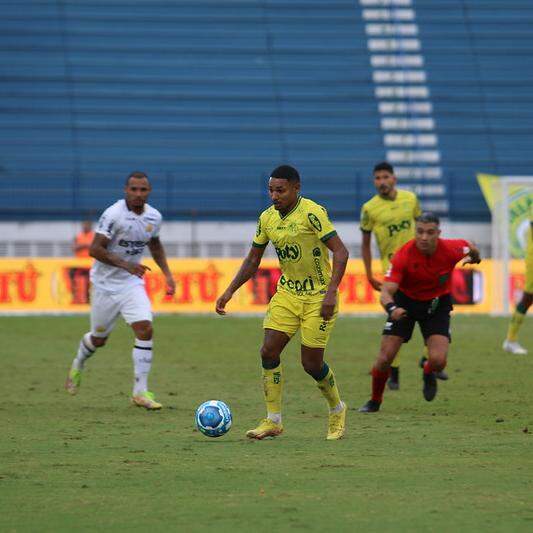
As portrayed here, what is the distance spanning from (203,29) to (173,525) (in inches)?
1158

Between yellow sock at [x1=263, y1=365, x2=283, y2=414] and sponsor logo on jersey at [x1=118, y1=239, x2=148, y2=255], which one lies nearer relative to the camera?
yellow sock at [x1=263, y1=365, x2=283, y2=414]

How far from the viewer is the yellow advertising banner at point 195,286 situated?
25.6m

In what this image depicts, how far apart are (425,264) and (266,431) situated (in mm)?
2310

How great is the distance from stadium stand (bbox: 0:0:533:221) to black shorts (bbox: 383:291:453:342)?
61.3 feet

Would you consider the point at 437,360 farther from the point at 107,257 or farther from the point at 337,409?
the point at 107,257

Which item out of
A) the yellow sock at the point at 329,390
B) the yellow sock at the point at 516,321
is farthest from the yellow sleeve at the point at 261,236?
the yellow sock at the point at 516,321

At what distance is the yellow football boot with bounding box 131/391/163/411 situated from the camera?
11354 millimetres

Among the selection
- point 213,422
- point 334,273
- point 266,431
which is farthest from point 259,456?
point 334,273

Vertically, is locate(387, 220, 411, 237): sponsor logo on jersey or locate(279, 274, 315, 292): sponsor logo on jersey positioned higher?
locate(387, 220, 411, 237): sponsor logo on jersey

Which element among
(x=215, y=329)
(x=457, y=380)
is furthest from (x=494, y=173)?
(x=457, y=380)

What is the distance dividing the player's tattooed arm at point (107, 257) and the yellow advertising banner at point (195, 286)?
1371 centimetres

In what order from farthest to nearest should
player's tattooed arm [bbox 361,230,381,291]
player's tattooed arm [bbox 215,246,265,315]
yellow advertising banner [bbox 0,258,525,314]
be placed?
yellow advertising banner [bbox 0,258,525,314] < player's tattooed arm [bbox 361,230,381,291] < player's tattooed arm [bbox 215,246,265,315]

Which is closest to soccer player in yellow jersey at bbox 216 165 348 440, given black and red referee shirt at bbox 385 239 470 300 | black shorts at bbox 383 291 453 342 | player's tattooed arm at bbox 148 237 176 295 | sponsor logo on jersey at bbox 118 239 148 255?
black and red referee shirt at bbox 385 239 470 300

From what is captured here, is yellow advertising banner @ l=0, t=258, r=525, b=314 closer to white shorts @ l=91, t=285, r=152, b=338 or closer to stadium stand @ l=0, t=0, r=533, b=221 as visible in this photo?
stadium stand @ l=0, t=0, r=533, b=221
